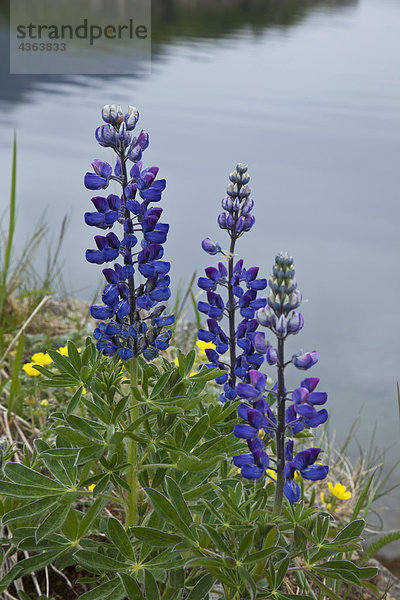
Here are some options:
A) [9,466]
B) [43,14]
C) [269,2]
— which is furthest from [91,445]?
[269,2]

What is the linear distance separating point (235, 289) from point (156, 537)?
81 cm

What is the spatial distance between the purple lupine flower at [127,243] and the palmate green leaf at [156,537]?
501mm

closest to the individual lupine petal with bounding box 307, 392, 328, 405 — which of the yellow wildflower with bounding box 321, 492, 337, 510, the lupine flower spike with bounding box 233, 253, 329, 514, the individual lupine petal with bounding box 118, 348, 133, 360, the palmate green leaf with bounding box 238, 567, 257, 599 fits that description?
the lupine flower spike with bounding box 233, 253, 329, 514

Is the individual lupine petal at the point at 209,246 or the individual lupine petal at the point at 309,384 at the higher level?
the individual lupine petal at the point at 209,246

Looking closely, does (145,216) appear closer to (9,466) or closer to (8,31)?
(9,466)

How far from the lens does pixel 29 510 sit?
1936 mm

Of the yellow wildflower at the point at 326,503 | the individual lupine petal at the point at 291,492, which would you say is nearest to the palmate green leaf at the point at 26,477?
the individual lupine petal at the point at 291,492

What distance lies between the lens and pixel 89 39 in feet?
66.6

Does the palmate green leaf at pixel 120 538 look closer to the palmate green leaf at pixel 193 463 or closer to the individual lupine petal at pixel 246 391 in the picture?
the palmate green leaf at pixel 193 463

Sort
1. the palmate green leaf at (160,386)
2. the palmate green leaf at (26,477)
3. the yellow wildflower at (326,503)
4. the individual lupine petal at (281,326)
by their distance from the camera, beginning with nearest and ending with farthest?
the individual lupine petal at (281,326) → the palmate green leaf at (26,477) → the palmate green leaf at (160,386) → the yellow wildflower at (326,503)

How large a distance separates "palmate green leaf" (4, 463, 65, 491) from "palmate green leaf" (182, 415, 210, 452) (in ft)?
1.21

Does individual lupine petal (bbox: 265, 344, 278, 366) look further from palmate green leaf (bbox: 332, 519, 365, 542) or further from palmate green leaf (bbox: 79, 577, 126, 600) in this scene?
palmate green leaf (bbox: 79, 577, 126, 600)

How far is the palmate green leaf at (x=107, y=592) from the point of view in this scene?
6.41ft

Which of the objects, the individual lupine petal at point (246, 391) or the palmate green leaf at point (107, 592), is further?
the palmate green leaf at point (107, 592)
